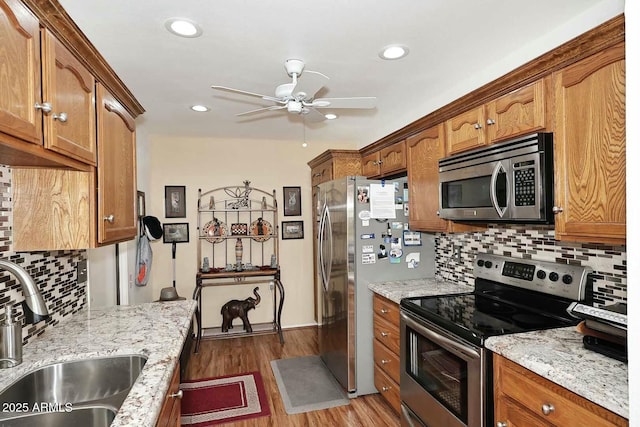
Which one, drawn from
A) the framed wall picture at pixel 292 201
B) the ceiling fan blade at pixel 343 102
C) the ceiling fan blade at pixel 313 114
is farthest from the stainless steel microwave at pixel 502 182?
the framed wall picture at pixel 292 201

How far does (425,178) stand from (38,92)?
227 cm

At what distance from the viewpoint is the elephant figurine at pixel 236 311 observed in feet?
14.1

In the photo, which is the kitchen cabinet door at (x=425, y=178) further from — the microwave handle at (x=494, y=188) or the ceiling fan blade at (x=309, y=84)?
the ceiling fan blade at (x=309, y=84)

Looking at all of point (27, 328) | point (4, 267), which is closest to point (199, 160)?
point (27, 328)

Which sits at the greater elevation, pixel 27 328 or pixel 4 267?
pixel 4 267

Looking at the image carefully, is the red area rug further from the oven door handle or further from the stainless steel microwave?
the stainless steel microwave

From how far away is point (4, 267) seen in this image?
1.24 metres

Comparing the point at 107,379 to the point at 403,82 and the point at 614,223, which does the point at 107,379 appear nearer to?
the point at 614,223

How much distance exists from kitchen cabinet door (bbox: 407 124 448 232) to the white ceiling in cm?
46

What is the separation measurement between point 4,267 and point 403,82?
2.57 meters

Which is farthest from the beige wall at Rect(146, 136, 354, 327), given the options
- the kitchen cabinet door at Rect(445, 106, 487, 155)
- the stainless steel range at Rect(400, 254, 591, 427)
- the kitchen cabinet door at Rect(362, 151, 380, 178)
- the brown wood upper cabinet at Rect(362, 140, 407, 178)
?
the kitchen cabinet door at Rect(445, 106, 487, 155)

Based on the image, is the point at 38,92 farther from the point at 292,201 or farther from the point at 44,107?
the point at 292,201

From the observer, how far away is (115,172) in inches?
73.1

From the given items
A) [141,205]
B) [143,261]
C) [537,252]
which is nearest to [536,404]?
[537,252]
